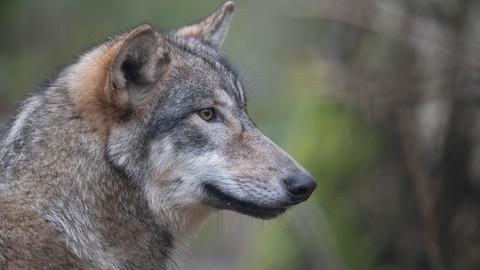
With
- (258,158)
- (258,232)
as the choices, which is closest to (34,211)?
(258,158)

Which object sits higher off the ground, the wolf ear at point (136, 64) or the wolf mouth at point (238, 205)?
the wolf ear at point (136, 64)

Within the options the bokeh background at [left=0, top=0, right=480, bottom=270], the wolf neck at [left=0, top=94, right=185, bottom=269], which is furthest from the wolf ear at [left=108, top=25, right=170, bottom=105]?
the bokeh background at [left=0, top=0, right=480, bottom=270]

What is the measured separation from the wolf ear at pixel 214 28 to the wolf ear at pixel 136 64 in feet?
3.06

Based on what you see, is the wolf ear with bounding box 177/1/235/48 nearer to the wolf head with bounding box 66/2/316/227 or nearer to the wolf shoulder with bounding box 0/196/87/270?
the wolf head with bounding box 66/2/316/227

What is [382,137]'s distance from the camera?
11.7 metres

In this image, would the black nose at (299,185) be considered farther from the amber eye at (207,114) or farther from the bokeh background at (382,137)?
the bokeh background at (382,137)

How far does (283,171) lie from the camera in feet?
21.6

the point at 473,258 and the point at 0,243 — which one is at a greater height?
the point at 0,243

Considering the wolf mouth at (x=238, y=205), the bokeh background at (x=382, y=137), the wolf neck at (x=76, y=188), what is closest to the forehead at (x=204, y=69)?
the wolf mouth at (x=238, y=205)

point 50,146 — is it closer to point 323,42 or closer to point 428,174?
point 428,174

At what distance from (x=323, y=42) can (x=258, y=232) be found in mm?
2438

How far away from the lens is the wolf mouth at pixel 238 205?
661 centimetres

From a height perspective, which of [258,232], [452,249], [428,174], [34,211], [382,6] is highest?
[34,211]

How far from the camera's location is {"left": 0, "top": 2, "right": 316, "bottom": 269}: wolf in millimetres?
6383
